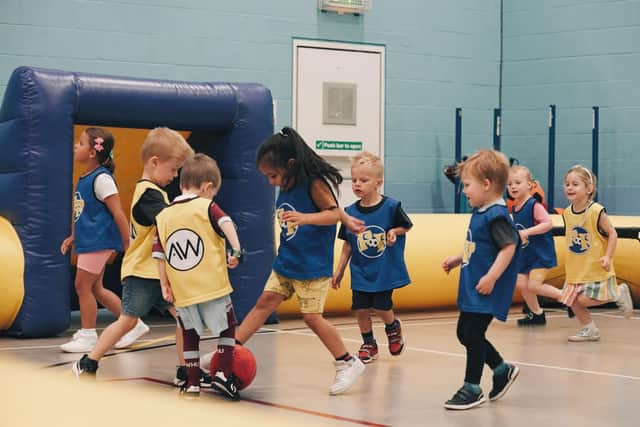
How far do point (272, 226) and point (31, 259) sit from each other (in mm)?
1835

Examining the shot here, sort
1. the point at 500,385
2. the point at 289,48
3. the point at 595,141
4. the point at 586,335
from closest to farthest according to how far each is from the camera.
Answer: the point at 500,385
the point at 586,335
the point at 289,48
the point at 595,141

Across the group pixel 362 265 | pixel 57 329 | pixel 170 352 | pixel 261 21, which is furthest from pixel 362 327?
pixel 261 21

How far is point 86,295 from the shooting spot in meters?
6.66

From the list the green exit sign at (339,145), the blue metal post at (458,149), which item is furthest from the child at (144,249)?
the blue metal post at (458,149)

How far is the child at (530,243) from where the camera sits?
26.6ft

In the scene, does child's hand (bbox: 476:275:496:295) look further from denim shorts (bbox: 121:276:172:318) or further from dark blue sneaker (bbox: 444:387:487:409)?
denim shorts (bbox: 121:276:172:318)

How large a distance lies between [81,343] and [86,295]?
0.30 metres

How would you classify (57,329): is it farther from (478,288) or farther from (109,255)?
(478,288)

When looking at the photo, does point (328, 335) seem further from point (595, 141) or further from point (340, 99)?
point (595, 141)

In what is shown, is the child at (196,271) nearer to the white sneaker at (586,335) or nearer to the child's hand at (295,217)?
the child's hand at (295,217)

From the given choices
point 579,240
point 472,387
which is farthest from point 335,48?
point 472,387

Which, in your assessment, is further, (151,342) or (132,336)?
(151,342)

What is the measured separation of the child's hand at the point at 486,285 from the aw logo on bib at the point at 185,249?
1.30m

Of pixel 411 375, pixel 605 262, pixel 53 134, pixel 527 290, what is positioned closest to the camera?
pixel 411 375
